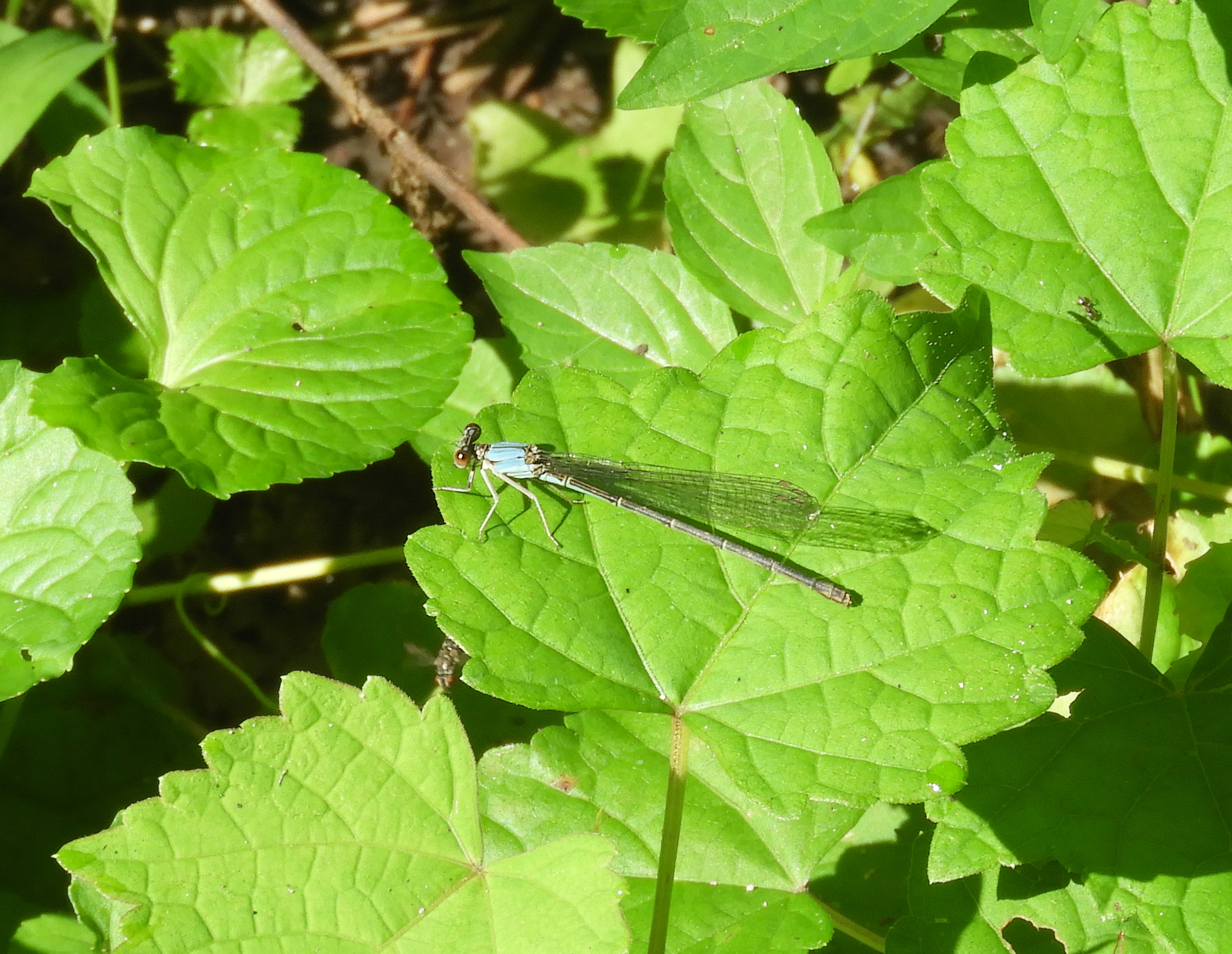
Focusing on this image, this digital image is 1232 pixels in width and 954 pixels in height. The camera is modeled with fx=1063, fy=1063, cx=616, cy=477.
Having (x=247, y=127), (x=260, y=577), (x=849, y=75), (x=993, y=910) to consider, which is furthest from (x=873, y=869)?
(x=247, y=127)

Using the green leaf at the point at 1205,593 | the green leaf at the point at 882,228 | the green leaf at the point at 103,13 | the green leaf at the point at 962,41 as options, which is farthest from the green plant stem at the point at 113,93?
the green leaf at the point at 1205,593

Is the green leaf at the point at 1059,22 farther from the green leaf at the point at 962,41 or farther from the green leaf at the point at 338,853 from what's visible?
the green leaf at the point at 338,853

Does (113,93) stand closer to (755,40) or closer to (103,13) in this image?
(103,13)

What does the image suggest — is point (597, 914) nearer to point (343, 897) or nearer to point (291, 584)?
point (343, 897)

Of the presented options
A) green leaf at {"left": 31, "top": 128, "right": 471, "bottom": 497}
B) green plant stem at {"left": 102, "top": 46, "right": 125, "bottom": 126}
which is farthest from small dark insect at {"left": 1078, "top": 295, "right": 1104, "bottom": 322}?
green plant stem at {"left": 102, "top": 46, "right": 125, "bottom": 126}

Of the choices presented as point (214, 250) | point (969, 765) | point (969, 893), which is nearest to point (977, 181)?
point (969, 765)

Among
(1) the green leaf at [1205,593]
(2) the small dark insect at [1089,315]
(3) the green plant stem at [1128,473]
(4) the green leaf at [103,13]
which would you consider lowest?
(1) the green leaf at [1205,593]
